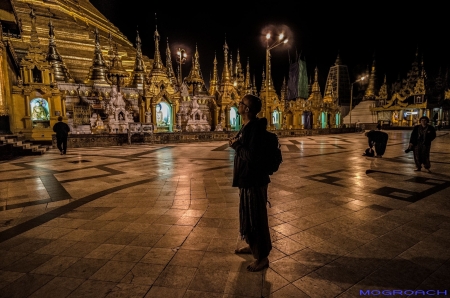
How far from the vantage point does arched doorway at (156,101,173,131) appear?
27.2 m

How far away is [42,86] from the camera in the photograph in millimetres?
20062

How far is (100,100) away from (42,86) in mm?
5441

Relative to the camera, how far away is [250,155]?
245 centimetres

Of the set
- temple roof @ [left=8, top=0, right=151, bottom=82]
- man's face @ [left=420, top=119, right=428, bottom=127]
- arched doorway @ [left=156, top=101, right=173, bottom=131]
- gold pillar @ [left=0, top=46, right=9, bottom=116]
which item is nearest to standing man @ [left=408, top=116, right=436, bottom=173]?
man's face @ [left=420, top=119, right=428, bottom=127]

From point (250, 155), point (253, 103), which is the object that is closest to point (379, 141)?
point (253, 103)

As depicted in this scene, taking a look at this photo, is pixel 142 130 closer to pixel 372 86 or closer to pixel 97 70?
pixel 97 70

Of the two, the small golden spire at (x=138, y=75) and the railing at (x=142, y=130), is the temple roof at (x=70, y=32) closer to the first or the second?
the small golden spire at (x=138, y=75)

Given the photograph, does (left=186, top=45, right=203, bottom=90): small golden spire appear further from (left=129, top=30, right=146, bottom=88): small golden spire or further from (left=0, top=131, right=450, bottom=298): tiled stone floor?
(left=0, top=131, right=450, bottom=298): tiled stone floor

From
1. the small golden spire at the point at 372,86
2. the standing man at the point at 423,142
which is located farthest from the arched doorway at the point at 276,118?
the small golden spire at the point at 372,86

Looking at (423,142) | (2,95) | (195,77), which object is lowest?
(423,142)

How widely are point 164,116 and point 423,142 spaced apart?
24099 mm

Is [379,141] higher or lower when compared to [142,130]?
lower

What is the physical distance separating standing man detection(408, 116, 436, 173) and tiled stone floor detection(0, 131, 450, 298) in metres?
1.30

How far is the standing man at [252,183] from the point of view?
8.33 feet
